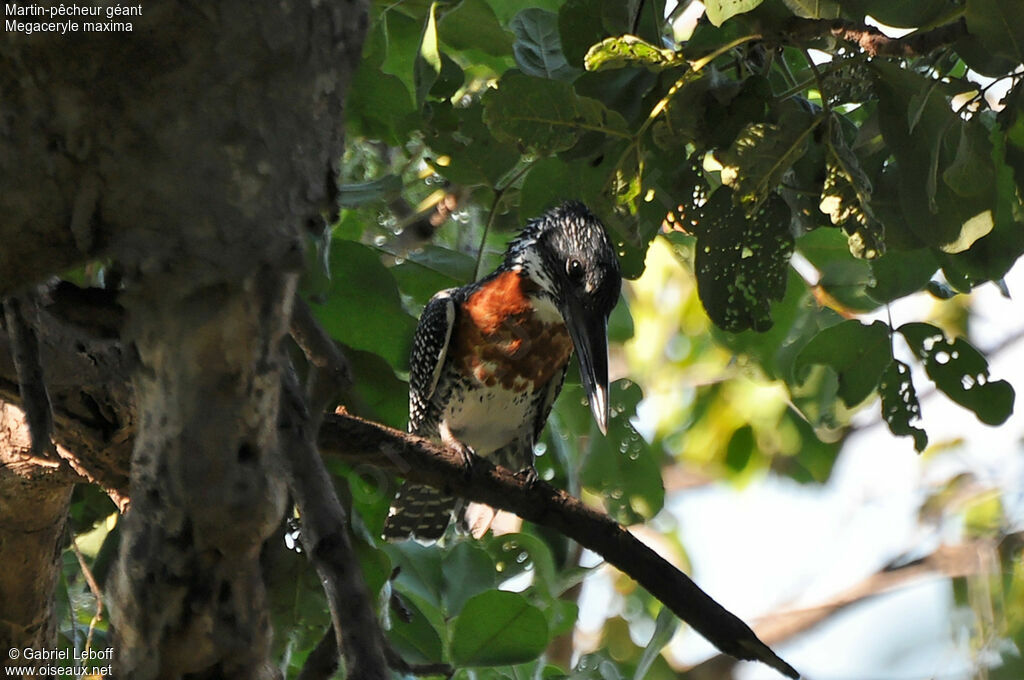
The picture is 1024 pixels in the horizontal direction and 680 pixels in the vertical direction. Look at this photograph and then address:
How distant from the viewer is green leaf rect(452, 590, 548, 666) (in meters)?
1.91

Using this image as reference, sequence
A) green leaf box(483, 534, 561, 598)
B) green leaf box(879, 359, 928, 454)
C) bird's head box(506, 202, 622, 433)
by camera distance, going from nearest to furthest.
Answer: green leaf box(879, 359, 928, 454) < green leaf box(483, 534, 561, 598) < bird's head box(506, 202, 622, 433)

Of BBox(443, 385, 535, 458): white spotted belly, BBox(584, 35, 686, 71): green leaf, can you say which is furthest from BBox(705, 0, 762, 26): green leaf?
BBox(443, 385, 535, 458): white spotted belly

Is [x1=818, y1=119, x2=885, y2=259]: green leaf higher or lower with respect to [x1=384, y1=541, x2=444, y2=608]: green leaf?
higher

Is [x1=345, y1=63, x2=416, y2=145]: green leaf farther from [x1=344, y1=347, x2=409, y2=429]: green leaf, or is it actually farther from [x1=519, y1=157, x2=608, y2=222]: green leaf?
[x1=344, y1=347, x2=409, y2=429]: green leaf

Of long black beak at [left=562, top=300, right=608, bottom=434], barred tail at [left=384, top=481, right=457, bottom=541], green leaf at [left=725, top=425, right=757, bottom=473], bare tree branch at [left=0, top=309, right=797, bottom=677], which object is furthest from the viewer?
green leaf at [left=725, top=425, right=757, bottom=473]

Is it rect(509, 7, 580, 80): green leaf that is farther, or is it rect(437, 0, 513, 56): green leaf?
rect(437, 0, 513, 56): green leaf

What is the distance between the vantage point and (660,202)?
6.21ft

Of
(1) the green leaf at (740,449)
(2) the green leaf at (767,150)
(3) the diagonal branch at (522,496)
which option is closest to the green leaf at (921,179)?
(2) the green leaf at (767,150)

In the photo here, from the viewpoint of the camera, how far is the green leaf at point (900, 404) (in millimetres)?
2016

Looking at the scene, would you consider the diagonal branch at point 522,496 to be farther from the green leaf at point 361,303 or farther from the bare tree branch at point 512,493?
the green leaf at point 361,303

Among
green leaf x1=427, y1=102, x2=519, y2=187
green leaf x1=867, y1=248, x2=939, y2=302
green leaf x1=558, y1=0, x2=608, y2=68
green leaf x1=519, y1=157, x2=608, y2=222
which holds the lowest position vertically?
green leaf x1=867, y1=248, x2=939, y2=302

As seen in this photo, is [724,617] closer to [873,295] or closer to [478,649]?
[478,649]

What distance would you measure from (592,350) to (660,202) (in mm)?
804

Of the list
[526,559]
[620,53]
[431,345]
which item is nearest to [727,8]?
[620,53]
